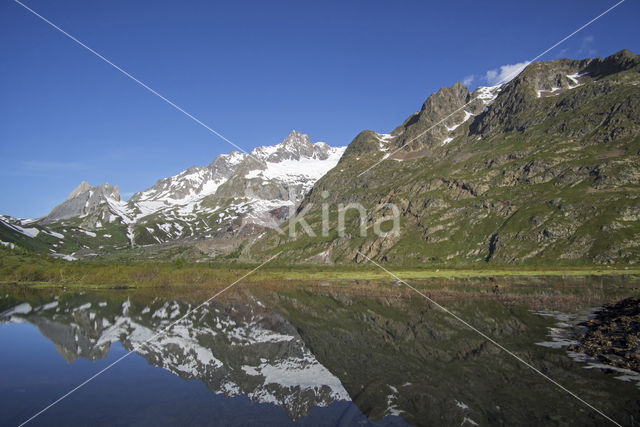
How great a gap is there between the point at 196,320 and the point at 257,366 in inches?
1130

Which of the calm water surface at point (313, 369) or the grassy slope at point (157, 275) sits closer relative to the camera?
the calm water surface at point (313, 369)

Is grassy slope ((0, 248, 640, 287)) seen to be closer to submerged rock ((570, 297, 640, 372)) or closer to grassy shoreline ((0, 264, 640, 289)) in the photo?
grassy shoreline ((0, 264, 640, 289))

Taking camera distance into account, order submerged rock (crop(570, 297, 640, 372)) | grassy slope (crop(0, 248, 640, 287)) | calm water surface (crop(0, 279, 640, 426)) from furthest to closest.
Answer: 1. grassy slope (crop(0, 248, 640, 287))
2. submerged rock (crop(570, 297, 640, 372))
3. calm water surface (crop(0, 279, 640, 426))

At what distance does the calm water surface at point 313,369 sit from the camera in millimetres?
22750

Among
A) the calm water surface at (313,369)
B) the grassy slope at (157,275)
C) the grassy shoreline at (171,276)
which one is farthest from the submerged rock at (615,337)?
the grassy slope at (157,275)

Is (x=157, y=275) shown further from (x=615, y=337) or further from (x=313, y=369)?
(x=615, y=337)

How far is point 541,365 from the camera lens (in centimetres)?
3033

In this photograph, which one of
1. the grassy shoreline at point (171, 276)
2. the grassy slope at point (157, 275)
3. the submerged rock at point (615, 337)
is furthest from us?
the grassy slope at point (157, 275)

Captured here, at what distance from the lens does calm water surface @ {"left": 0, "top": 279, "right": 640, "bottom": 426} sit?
2275 centimetres

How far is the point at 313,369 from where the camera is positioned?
33.5 m

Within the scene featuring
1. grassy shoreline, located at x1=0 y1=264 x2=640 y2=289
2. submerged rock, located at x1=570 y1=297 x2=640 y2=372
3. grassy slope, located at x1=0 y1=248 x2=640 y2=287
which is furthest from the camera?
grassy slope, located at x1=0 y1=248 x2=640 y2=287

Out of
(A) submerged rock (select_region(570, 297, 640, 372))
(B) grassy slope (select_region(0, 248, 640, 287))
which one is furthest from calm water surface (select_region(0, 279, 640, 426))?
(B) grassy slope (select_region(0, 248, 640, 287))

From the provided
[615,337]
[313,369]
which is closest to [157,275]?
[313,369]

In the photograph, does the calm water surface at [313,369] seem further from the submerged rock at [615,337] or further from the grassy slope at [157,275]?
the grassy slope at [157,275]
